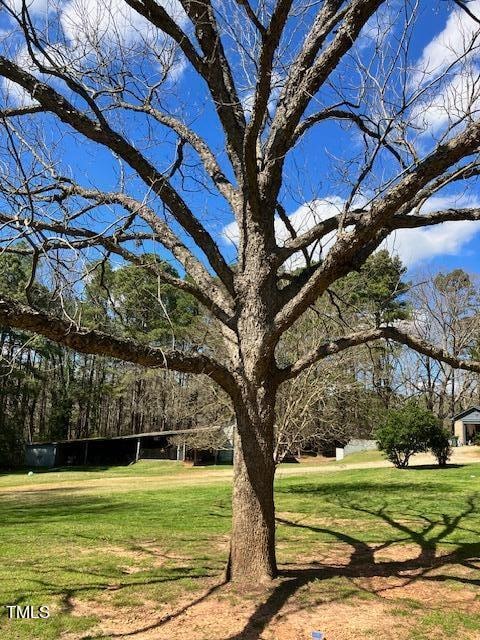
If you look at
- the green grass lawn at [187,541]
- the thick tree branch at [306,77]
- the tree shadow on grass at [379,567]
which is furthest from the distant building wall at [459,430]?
the thick tree branch at [306,77]

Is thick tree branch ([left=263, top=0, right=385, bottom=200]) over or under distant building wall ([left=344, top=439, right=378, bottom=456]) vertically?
over

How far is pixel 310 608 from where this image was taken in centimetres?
432

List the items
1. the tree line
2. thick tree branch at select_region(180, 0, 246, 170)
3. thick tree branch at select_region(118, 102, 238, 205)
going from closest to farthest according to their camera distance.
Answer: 1. thick tree branch at select_region(180, 0, 246, 170)
2. thick tree branch at select_region(118, 102, 238, 205)
3. the tree line

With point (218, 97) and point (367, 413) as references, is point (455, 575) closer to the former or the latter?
point (218, 97)

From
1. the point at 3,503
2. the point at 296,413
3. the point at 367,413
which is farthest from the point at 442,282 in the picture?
the point at 3,503

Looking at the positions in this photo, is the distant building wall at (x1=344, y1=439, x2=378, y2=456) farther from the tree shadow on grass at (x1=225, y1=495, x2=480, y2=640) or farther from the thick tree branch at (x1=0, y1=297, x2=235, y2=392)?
the thick tree branch at (x1=0, y1=297, x2=235, y2=392)

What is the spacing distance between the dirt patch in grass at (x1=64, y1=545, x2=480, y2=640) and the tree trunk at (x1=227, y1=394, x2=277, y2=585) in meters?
0.18

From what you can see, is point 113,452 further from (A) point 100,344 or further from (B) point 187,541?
(A) point 100,344

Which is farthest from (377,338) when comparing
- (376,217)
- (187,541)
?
(187,541)

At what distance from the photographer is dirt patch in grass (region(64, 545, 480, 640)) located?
3.90 metres

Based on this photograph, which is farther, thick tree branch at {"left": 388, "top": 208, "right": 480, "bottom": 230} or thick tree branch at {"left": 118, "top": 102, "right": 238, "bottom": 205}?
A: thick tree branch at {"left": 118, "top": 102, "right": 238, "bottom": 205}

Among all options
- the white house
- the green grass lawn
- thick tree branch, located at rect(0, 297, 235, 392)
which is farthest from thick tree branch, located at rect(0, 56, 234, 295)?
the white house

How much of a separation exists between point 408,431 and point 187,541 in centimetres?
1407

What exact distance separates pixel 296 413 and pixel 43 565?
24.2 feet
